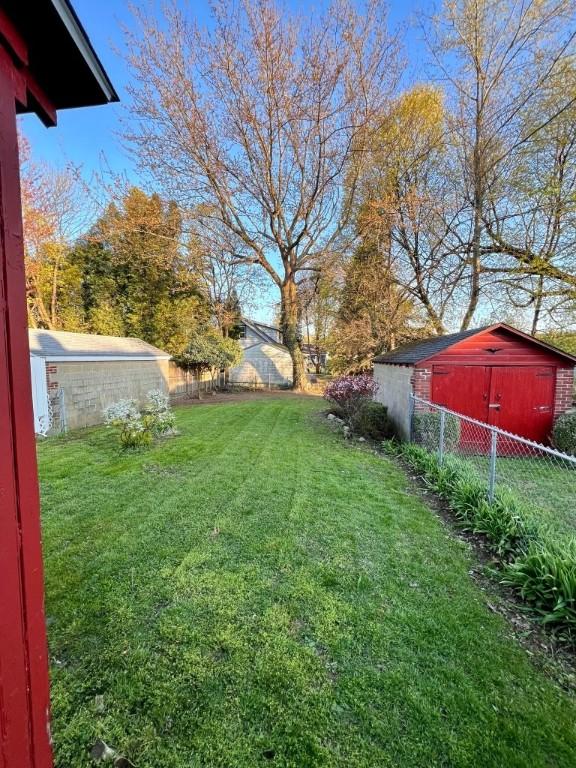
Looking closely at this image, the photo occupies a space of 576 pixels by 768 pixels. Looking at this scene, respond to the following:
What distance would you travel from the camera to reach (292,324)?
755 inches

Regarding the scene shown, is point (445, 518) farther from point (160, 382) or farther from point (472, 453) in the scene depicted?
point (160, 382)

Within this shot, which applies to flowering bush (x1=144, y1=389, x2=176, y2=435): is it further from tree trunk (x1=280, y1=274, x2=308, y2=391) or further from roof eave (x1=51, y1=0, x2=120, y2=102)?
tree trunk (x1=280, y1=274, x2=308, y2=391)

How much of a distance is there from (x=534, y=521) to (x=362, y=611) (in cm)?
238

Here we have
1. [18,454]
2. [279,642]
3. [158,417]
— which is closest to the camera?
[18,454]

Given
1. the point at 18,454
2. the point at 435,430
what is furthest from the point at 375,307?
the point at 18,454

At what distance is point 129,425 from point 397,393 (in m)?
6.49

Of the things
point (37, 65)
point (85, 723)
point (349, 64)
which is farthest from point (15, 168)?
point (349, 64)

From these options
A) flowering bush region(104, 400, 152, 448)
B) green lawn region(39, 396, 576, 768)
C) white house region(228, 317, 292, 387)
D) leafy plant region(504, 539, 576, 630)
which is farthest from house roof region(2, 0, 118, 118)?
white house region(228, 317, 292, 387)

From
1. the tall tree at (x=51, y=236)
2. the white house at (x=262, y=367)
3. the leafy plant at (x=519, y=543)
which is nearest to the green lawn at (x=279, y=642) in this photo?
the leafy plant at (x=519, y=543)

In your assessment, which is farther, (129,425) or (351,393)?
(351,393)

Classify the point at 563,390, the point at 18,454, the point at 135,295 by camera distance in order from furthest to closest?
the point at 135,295
the point at 563,390
the point at 18,454

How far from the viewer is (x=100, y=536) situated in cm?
383

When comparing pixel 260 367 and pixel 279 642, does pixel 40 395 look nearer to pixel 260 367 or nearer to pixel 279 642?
pixel 279 642

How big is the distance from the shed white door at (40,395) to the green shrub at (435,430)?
29.1 feet
